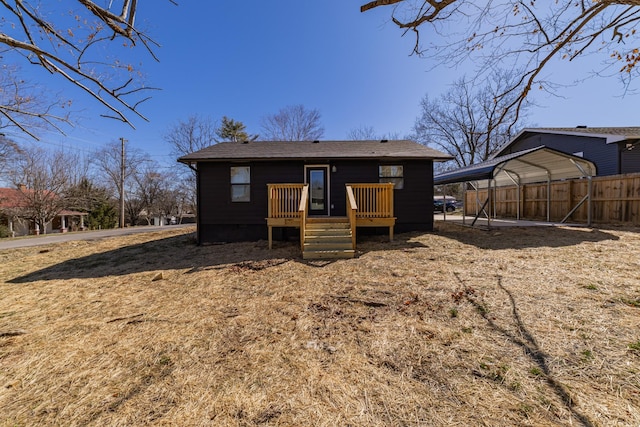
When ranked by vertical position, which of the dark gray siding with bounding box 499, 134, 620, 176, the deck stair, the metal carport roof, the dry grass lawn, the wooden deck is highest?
the dark gray siding with bounding box 499, 134, 620, 176

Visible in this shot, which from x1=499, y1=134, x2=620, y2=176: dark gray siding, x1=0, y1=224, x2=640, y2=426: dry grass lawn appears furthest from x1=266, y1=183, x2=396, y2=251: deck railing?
x1=499, y1=134, x2=620, y2=176: dark gray siding

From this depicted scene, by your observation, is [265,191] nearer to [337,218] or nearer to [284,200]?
[284,200]

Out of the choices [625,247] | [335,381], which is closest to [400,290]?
[335,381]

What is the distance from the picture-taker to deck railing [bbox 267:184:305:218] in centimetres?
761

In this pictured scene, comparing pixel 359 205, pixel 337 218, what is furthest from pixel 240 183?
pixel 359 205

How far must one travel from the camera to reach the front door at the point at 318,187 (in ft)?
29.7

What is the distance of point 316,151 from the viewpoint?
9.27m

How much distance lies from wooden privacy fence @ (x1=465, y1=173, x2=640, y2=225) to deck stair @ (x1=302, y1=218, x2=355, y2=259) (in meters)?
5.01

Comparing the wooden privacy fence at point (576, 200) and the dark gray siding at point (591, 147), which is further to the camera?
the dark gray siding at point (591, 147)

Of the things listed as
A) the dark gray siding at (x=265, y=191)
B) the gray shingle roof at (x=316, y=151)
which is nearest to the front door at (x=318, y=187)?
the dark gray siding at (x=265, y=191)

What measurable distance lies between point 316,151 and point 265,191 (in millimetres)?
2393

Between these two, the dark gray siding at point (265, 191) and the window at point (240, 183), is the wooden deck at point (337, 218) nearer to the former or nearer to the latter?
the dark gray siding at point (265, 191)

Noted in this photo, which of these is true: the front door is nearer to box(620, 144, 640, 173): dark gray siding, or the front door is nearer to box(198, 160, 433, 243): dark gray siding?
box(198, 160, 433, 243): dark gray siding

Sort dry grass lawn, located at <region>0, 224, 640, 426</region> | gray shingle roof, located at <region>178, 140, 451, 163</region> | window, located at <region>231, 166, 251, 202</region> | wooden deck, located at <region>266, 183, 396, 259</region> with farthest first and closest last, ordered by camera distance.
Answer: window, located at <region>231, 166, 251, 202</region>, gray shingle roof, located at <region>178, 140, 451, 163</region>, wooden deck, located at <region>266, 183, 396, 259</region>, dry grass lawn, located at <region>0, 224, 640, 426</region>
